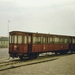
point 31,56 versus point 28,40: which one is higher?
point 28,40

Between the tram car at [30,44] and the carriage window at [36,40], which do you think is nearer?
the tram car at [30,44]

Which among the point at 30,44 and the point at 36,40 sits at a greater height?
the point at 36,40

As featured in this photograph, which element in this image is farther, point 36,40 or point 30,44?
point 36,40

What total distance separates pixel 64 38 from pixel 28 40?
376 inches

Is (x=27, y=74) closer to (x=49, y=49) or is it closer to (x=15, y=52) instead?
(x=15, y=52)

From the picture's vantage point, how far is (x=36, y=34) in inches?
939

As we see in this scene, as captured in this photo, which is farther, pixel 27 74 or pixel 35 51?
pixel 35 51

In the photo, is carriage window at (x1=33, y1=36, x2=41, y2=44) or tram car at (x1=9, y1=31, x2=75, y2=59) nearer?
tram car at (x1=9, y1=31, x2=75, y2=59)

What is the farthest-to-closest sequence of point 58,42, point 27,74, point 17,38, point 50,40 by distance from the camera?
1. point 58,42
2. point 50,40
3. point 17,38
4. point 27,74

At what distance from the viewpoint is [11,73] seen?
13750 mm

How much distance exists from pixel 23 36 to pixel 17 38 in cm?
66

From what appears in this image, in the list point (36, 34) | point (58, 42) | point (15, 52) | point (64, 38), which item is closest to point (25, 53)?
point (15, 52)

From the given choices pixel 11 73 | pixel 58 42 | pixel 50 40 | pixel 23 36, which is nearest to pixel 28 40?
pixel 23 36

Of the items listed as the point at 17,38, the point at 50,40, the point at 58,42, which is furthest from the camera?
the point at 58,42
